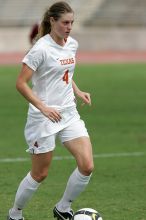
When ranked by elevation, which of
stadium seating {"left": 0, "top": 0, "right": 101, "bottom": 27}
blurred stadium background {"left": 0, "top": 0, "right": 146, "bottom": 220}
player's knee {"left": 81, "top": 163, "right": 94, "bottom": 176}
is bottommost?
stadium seating {"left": 0, "top": 0, "right": 101, "bottom": 27}

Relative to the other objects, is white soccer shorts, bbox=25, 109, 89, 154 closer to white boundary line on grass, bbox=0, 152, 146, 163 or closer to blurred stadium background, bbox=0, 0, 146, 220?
blurred stadium background, bbox=0, 0, 146, 220

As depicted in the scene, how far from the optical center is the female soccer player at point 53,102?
866 centimetres

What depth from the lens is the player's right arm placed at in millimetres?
8422

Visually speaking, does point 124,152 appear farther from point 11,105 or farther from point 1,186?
point 11,105

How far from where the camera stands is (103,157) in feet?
44.9

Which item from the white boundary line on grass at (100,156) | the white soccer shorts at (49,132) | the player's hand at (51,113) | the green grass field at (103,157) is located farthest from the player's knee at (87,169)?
Result: the white boundary line on grass at (100,156)

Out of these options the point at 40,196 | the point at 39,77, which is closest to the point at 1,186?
the point at 40,196

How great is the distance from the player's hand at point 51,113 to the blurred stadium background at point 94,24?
3509 centimetres

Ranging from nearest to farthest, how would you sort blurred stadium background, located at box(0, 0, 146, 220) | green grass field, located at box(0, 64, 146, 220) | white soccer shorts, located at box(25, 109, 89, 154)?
white soccer shorts, located at box(25, 109, 89, 154), green grass field, located at box(0, 64, 146, 220), blurred stadium background, located at box(0, 0, 146, 220)

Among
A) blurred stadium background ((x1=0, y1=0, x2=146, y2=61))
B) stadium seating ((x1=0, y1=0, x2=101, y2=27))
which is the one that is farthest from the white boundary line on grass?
stadium seating ((x1=0, y1=0, x2=101, y2=27))

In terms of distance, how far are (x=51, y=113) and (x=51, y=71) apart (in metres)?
0.50

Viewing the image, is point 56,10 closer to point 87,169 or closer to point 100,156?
point 87,169

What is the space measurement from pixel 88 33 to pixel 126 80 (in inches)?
738

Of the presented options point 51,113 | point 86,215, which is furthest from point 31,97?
point 86,215
